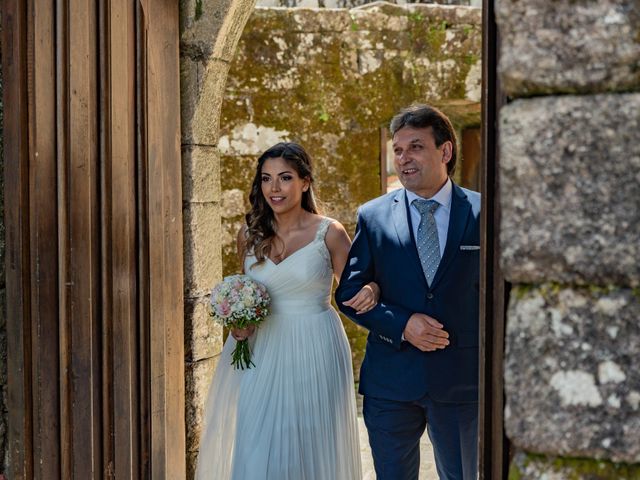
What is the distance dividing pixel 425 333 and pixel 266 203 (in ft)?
3.90

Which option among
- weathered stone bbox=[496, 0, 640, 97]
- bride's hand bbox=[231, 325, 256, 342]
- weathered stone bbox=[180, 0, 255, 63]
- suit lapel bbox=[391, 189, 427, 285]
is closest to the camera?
weathered stone bbox=[496, 0, 640, 97]

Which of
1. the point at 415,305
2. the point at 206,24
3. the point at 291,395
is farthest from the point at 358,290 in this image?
the point at 206,24

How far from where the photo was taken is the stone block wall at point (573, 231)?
2012 millimetres

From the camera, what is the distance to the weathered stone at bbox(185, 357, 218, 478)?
14.6 ft

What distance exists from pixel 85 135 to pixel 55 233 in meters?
0.42

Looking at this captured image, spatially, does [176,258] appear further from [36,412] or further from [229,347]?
[36,412]

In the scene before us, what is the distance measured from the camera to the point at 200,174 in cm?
439

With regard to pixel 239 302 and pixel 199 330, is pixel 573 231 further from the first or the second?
pixel 199 330

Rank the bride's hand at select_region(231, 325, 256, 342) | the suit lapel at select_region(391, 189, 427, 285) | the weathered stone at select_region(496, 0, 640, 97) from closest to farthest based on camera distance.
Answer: the weathered stone at select_region(496, 0, 640, 97)
the suit lapel at select_region(391, 189, 427, 285)
the bride's hand at select_region(231, 325, 256, 342)

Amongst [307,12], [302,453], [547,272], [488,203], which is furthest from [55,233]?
[307,12]

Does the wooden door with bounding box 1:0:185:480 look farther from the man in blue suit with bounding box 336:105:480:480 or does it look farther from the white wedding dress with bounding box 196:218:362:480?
the man in blue suit with bounding box 336:105:480:480

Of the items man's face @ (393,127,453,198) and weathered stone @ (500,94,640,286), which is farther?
man's face @ (393,127,453,198)

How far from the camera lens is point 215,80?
4.44 metres

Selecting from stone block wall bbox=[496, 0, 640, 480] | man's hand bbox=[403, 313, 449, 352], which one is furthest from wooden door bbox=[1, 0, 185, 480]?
stone block wall bbox=[496, 0, 640, 480]
